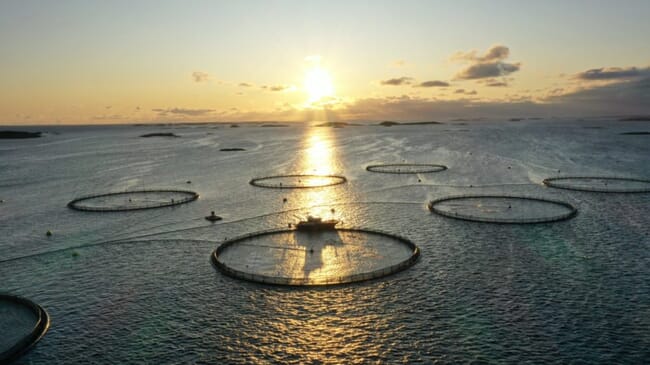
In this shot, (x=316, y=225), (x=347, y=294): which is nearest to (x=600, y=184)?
(x=316, y=225)

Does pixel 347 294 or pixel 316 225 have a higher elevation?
pixel 316 225

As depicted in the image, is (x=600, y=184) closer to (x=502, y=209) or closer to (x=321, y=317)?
(x=502, y=209)

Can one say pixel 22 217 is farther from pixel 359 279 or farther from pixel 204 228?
pixel 359 279

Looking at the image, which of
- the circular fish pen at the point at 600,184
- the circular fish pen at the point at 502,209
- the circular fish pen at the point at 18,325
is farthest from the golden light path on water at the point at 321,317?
the circular fish pen at the point at 600,184

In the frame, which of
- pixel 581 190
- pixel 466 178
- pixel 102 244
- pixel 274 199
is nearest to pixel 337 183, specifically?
pixel 274 199

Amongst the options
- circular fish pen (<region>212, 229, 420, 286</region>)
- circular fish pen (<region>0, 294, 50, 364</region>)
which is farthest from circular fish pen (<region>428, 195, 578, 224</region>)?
circular fish pen (<region>0, 294, 50, 364</region>)

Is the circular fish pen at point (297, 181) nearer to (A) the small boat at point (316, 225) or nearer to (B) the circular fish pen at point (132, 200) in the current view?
(B) the circular fish pen at point (132, 200)
